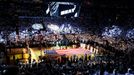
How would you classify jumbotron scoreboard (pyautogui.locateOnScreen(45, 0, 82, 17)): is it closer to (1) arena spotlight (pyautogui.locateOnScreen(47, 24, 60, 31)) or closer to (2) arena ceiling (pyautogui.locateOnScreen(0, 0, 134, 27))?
(2) arena ceiling (pyautogui.locateOnScreen(0, 0, 134, 27))

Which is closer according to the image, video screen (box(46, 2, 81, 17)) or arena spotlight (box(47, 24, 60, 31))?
arena spotlight (box(47, 24, 60, 31))

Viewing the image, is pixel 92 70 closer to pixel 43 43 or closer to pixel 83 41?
pixel 43 43

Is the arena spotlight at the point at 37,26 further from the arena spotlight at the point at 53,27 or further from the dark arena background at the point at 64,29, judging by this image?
the arena spotlight at the point at 53,27

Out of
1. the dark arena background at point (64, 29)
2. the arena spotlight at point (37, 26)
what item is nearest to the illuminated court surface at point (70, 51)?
the dark arena background at point (64, 29)

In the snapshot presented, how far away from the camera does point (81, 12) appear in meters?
37.5

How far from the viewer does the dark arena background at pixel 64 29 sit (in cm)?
2352

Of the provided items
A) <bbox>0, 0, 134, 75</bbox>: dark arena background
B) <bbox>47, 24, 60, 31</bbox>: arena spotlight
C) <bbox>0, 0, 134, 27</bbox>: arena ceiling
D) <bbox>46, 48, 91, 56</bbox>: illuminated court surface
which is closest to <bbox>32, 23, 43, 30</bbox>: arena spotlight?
<bbox>0, 0, 134, 75</bbox>: dark arena background

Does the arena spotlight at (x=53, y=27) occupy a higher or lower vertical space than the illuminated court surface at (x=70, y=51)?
higher

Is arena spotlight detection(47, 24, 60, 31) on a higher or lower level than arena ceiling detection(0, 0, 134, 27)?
lower

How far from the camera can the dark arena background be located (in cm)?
2352

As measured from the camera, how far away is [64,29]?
108 ft

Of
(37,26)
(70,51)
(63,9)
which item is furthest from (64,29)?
(70,51)

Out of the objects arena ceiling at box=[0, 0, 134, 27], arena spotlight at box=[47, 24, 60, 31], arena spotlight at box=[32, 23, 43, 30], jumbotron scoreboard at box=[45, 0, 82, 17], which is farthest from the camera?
jumbotron scoreboard at box=[45, 0, 82, 17]

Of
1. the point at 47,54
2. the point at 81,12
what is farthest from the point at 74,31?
the point at 47,54
